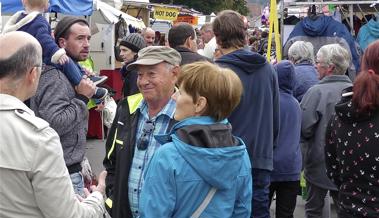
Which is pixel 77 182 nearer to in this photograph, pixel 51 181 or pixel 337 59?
pixel 51 181

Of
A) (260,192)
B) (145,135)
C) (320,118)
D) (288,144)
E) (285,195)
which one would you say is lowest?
(285,195)

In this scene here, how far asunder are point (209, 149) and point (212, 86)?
30 centimetres

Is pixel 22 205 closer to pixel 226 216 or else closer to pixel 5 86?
pixel 5 86

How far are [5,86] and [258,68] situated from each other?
7.31 ft

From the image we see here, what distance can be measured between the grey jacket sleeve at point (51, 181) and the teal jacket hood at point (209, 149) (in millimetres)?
523

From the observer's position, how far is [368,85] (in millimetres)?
3359

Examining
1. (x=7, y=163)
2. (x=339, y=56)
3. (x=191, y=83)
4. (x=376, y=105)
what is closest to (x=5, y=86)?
(x=7, y=163)

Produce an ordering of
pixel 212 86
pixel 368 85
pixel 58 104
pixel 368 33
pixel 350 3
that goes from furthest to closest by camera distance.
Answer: pixel 368 33, pixel 350 3, pixel 58 104, pixel 368 85, pixel 212 86

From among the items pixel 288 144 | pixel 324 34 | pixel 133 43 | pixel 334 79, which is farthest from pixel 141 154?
pixel 324 34

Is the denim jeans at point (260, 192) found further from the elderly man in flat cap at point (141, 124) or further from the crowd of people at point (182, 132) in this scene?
the elderly man in flat cap at point (141, 124)

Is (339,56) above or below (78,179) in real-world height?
above

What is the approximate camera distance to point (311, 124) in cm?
504

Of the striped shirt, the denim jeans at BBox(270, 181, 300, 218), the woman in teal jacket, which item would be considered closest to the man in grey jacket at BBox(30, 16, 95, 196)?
the striped shirt

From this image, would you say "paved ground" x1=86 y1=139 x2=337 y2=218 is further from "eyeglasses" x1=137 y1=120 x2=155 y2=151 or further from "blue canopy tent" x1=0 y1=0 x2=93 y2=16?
"eyeglasses" x1=137 y1=120 x2=155 y2=151
